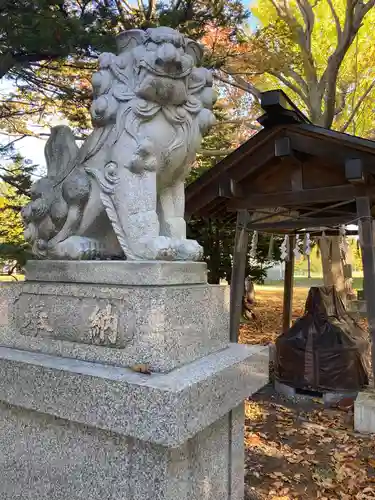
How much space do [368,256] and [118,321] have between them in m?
3.92

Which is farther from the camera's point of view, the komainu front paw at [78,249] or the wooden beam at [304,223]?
the wooden beam at [304,223]

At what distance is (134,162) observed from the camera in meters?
2.17

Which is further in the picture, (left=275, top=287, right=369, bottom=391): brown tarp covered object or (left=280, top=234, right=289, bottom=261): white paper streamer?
(left=280, top=234, right=289, bottom=261): white paper streamer

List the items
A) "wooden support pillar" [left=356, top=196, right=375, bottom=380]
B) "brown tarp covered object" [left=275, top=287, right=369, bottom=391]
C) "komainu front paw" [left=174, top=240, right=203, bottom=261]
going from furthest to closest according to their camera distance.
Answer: "brown tarp covered object" [left=275, top=287, right=369, bottom=391]
"wooden support pillar" [left=356, top=196, right=375, bottom=380]
"komainu front paw" [left=174, top=240, right=203, bottom=261]

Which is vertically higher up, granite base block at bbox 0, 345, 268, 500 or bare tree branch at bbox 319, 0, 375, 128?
bare tree branch at bbox 319, 0, 375, 128

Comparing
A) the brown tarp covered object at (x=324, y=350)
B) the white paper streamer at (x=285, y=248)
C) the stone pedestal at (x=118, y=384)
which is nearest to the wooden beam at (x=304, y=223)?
the white paper streamer at (x=285, y=248)

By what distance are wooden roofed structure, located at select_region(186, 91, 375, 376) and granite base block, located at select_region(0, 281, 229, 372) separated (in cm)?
326

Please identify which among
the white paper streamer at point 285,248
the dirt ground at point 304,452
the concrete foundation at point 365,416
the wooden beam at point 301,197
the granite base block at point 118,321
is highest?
the wooden beam at point 301,197

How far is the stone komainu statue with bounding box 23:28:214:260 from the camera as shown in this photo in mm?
2182

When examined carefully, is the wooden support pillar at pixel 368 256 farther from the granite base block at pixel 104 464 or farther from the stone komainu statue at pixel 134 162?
the stone komainu statue at pixel 134 162

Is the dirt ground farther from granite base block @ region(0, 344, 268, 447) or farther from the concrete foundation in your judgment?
granite base block @ region(0, 344, 268, 447)

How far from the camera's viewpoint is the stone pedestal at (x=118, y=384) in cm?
179

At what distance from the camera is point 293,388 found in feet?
19.2

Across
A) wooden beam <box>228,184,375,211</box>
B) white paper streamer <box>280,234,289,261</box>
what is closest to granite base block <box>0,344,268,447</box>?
wooden beam <box>228,184,375,211</box>
